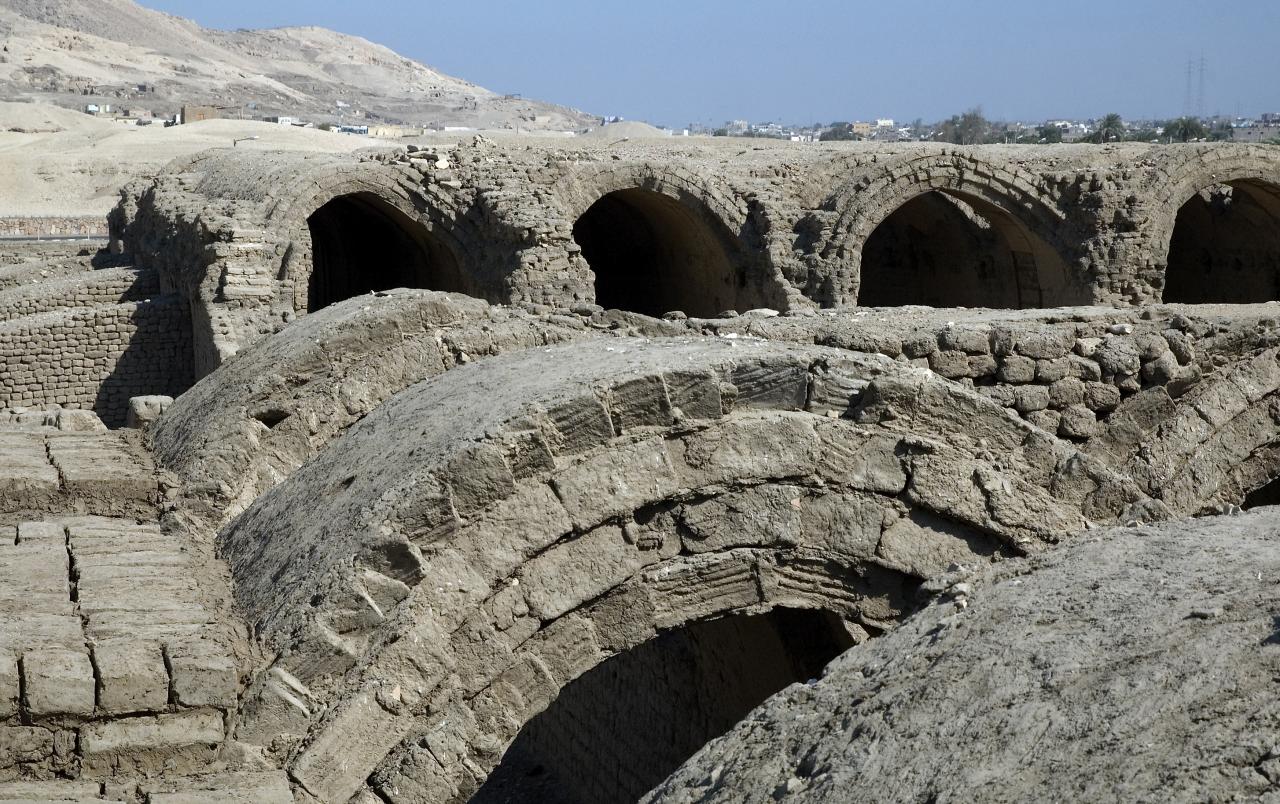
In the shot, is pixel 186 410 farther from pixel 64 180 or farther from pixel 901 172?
pixel 64 180

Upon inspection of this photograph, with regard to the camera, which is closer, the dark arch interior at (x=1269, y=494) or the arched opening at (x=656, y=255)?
the dark arch interior at (x=1269, y=494)

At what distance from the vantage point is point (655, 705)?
7.04 meters

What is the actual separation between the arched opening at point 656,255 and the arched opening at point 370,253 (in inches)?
82.9

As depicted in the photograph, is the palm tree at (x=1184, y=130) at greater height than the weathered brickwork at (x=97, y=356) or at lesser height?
greater

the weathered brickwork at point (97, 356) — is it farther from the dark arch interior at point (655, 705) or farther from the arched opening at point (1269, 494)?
the arched opening at point (1269, 494)

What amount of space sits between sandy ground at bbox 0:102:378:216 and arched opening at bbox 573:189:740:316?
15.9 meters

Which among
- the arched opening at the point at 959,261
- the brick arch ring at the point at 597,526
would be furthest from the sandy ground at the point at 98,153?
the brick arch ring at the point at 597,526

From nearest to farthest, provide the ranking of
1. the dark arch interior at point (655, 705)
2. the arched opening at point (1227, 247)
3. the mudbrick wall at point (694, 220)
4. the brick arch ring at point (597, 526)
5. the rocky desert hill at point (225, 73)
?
the brick arch ring at point (597, 526) < the dark arch interior at point (655, 705) < the mudbrick wall at point (694, 220) < the arched opening at point (1227, 247) < the rocky desert hill at point (225, 73)

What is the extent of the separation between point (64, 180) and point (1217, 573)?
119 feet

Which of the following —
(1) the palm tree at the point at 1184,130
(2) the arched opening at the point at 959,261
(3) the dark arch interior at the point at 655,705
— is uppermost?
(1) the palm tree at the point at 1184,130

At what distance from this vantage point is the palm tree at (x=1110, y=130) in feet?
137

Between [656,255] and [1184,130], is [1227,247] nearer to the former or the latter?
[656,255]

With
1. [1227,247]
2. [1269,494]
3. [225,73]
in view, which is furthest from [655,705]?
[225,73]

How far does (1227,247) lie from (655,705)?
46.2 feet
